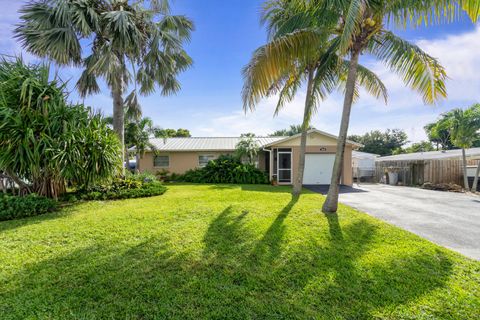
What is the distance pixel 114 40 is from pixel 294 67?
7.41 m

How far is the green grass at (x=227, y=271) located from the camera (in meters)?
2.54

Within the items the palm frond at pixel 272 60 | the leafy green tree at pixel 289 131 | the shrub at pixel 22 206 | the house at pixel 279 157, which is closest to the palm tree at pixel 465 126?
the house at pixel 279 157

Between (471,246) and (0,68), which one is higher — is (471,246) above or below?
below

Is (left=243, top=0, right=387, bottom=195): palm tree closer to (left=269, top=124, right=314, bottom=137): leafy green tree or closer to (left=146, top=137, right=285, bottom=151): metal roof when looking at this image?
(left=146, top=137, right=285, bottom=151): metal roof

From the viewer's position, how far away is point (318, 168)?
1523 centimetres

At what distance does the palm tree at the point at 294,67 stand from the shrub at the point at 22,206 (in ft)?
22.7

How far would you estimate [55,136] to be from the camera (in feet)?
22.6

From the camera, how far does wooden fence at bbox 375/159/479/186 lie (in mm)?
15930

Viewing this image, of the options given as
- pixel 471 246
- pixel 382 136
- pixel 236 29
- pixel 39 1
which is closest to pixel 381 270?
pixel 471 246

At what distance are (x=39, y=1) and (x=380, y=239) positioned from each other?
1394 cm

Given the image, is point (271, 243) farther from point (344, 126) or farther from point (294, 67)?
point (294, 67)

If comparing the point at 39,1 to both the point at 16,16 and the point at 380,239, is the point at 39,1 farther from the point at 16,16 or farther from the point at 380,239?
the point at 380,239

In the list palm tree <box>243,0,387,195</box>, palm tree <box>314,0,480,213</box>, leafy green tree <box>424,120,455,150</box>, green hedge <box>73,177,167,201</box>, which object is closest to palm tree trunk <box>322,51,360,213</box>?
palm tree <box>314,0,480,213</box>

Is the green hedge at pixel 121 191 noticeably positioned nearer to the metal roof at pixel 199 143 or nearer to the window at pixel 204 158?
the metal roof at pixel 199 143
